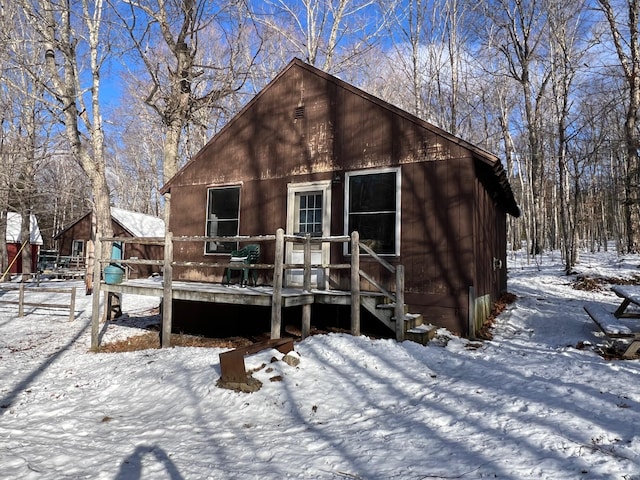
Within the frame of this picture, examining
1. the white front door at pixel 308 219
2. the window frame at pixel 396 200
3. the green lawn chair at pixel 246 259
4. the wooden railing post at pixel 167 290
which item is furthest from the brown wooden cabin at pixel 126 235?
the window frame at pixel 396 200

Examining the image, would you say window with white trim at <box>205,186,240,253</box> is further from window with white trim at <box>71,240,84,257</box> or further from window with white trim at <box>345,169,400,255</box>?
window with white trim at <box>71,240,84,257</box>

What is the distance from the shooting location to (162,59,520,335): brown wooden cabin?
7.64 m

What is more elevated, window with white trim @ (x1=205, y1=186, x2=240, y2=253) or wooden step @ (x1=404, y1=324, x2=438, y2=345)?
window with white trim @ (x1=205, y1=186, x2=240, y2=253)

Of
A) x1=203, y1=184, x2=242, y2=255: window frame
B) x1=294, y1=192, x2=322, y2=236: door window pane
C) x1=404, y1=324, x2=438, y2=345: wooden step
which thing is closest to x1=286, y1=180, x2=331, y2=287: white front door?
x1=294, y1=192, x2=322, y2=236: door window pane

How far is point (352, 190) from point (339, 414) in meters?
5.27

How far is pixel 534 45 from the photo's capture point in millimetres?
22047

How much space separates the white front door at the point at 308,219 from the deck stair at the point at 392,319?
6.16 feet

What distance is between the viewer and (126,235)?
2923 centimetres

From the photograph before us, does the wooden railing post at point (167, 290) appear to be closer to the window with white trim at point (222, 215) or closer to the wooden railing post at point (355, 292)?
the window with white trim at point (222, 215)

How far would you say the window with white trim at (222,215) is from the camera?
10.2 m

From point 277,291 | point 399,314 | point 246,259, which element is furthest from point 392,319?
point 246,259

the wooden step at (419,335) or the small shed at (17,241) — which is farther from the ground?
the small shed at (17,241)

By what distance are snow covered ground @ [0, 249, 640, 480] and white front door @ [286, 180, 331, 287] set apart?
2.79 metres

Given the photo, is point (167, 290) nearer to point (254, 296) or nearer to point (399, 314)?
point (254, 296)
